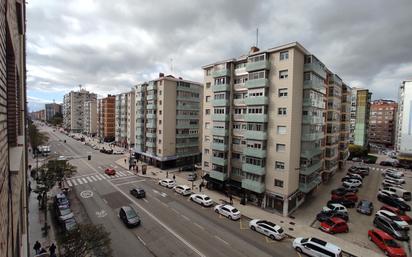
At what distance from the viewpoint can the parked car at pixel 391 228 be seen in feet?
80.7

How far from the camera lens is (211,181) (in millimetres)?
38969

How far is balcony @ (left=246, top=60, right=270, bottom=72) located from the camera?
98.0ft

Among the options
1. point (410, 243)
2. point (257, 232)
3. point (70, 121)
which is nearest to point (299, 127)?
point (257, 232)

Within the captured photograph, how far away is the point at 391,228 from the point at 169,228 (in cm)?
2614

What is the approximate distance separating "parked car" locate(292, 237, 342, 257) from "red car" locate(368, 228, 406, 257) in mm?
5682

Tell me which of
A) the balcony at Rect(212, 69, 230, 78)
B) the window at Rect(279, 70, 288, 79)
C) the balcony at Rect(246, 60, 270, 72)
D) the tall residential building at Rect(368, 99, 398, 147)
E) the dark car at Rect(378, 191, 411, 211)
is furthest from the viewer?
the tall residential building at Rect(368, 99, 398, 147)

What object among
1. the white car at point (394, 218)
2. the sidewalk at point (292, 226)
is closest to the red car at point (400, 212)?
the white car at point (394, 218)

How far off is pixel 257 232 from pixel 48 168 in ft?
97.3

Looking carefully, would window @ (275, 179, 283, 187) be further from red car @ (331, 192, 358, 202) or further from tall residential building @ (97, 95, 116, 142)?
tall residential building @ (97, 95, 116, 142)

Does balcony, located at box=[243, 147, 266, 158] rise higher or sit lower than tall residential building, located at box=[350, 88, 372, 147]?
lower

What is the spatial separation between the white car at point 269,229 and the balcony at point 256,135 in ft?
36.5

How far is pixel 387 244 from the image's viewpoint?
22.0 meters

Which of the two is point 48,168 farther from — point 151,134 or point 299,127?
point 299,127

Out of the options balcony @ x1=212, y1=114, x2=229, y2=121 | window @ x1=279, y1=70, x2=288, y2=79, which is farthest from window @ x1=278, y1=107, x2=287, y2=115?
balcony @ x1=212, y1=114, x2=229, y2=121
